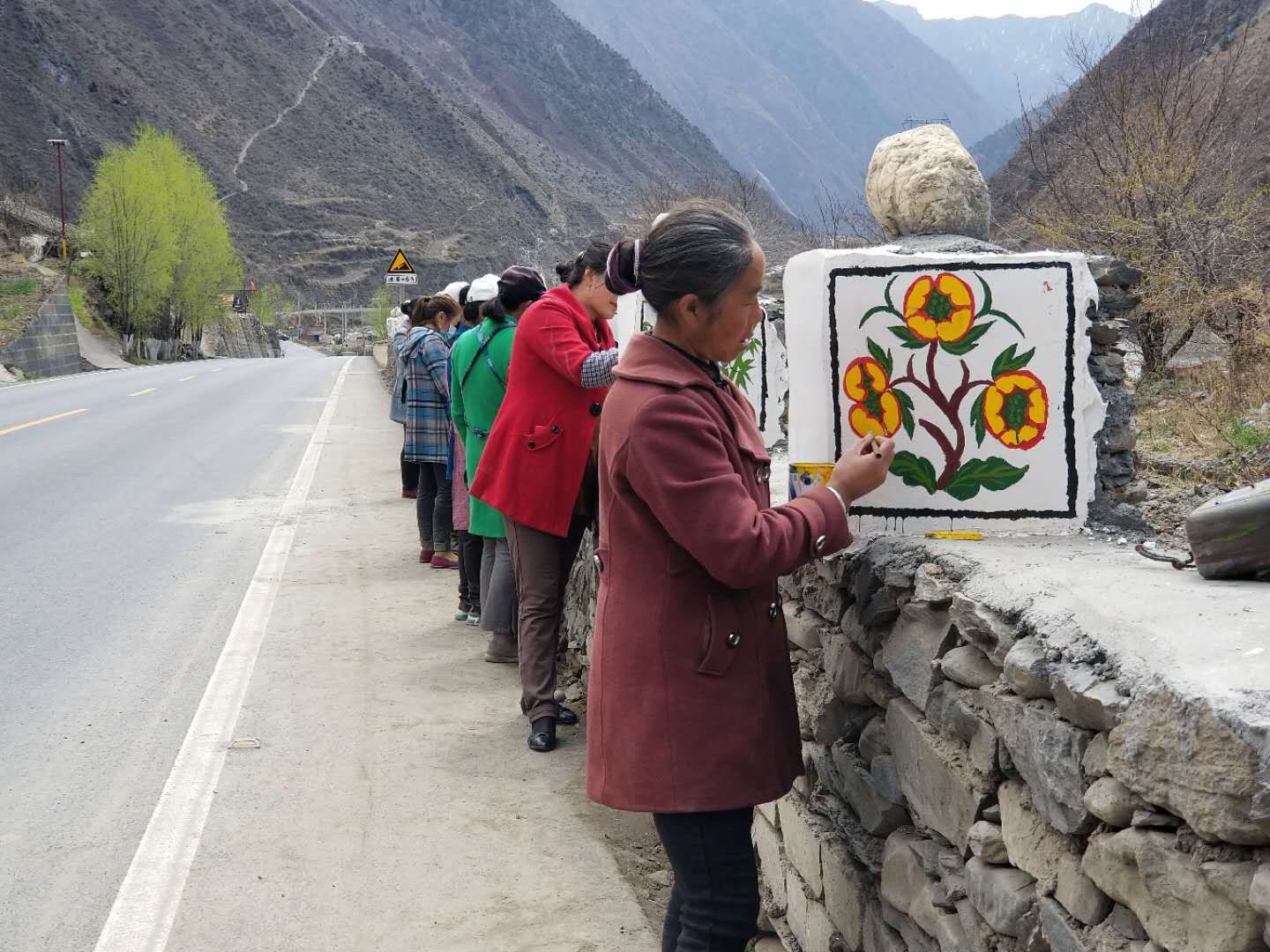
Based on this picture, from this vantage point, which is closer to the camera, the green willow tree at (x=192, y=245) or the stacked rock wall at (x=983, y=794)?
the stacked rock wall at (x=983, y=794)

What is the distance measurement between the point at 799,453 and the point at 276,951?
6.54 ft

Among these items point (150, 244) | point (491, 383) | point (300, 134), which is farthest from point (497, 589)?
point (300, 134)

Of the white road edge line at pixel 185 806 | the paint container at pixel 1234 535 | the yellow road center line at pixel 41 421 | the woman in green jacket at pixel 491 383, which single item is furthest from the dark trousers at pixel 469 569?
the yellow road center line at pixel 41 421

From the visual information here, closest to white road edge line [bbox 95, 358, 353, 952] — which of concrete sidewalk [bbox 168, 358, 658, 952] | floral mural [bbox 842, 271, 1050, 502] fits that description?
concrete sidewalk [bbox 168, 358, 658, 952]

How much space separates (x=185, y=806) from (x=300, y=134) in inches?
4359

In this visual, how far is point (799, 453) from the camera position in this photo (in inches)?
119

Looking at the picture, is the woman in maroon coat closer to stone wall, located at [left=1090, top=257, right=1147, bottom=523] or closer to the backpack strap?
stone wall, located at [left=1090, top=257, right=1147, bottom=523]

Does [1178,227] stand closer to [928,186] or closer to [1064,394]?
[928,186]

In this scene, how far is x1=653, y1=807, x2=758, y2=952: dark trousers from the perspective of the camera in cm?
241

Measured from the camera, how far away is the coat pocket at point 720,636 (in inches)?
92.0

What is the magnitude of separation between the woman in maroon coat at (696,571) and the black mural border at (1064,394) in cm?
42

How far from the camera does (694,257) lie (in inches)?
90.3

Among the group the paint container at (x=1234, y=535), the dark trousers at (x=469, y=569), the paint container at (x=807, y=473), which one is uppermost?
the paint container at (x=807, y=473)

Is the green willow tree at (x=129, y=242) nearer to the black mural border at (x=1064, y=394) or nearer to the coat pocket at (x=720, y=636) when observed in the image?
the black mural border at (x=1064, y=394)
